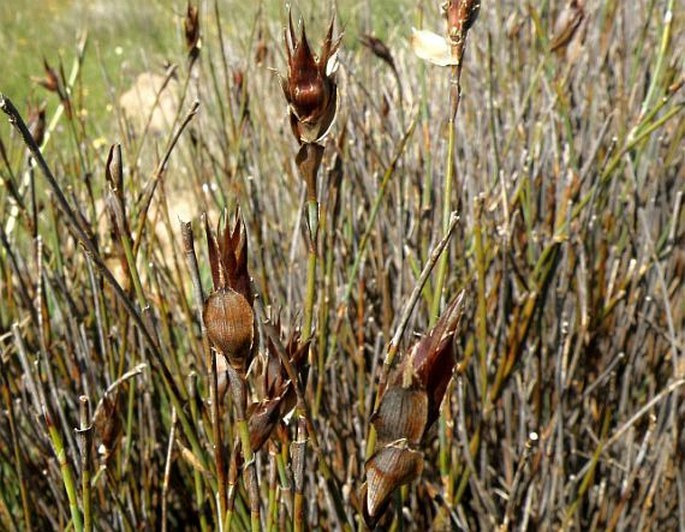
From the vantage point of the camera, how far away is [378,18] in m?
4.34

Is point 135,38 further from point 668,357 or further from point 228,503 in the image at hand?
point 228,503

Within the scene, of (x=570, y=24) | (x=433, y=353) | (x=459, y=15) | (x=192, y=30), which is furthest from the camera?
(x=570, y=24)

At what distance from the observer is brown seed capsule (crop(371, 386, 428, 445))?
0.43 meters

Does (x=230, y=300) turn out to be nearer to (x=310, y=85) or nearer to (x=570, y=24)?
(x=310, y=85)

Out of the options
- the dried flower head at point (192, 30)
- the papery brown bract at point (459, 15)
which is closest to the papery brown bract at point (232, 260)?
the papery brown bract at point (459, 15)

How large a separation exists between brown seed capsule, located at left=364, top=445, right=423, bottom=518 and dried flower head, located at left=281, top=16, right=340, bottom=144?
0.19m

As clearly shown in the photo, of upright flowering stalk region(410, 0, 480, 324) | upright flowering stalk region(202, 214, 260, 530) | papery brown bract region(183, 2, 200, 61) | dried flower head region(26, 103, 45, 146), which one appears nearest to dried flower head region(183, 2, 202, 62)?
papery brown bract region(183, 2, 200, 61)

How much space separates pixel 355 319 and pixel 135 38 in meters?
5.36

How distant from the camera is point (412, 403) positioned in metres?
0.43

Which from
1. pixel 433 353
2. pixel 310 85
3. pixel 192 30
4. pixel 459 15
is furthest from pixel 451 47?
pixel 192 30

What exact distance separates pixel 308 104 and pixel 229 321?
0.45 feet

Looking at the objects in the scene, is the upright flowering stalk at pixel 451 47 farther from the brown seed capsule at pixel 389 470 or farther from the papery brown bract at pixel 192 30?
the papery brown bract at pixel 192 30

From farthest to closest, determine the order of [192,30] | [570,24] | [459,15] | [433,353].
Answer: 1. [570,24]
2. [192,30]
3. [459,15]
4. [433,353]

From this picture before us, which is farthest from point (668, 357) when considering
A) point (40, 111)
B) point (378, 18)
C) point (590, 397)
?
point (378, 18)
